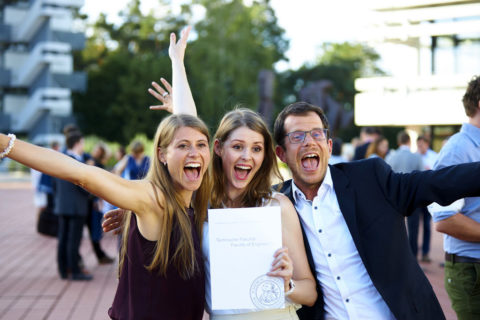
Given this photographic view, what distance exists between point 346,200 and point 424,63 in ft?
80.0

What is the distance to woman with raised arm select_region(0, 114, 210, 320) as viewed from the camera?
8.21 ft

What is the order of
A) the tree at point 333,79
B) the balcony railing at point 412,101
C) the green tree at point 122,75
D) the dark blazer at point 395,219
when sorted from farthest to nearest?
the tree at point 333,79 → the green tree at point 122,75 → the balcony railing at point 412,101 → the dark blazer at point 395,219

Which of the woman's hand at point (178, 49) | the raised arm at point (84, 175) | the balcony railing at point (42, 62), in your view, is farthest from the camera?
the balcony railing at point (42, 62)

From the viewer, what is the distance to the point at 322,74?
55031mm

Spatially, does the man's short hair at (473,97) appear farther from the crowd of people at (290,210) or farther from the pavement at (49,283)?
the pavement at (49,283)

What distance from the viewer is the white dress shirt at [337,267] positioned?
2865 millimetres

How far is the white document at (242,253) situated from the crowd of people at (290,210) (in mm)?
70

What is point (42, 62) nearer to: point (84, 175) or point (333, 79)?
point (333, 79)

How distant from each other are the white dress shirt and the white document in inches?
15.7

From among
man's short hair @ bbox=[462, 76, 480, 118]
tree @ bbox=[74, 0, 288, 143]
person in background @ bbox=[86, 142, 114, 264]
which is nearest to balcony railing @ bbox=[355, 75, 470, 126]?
tree @ bbox=[74, 0, 288, 143]

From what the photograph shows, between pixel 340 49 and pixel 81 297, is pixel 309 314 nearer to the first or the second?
pixel 81 297

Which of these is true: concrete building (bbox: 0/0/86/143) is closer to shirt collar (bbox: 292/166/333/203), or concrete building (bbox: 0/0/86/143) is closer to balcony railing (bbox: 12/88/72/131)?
balcony railing (bbox: 12/88/72/131)

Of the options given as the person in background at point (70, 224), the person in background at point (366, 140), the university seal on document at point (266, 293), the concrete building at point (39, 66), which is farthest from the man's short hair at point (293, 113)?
the concrete building at point (39, 66)

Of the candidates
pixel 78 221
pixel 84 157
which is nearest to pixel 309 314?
pixel 78 221
